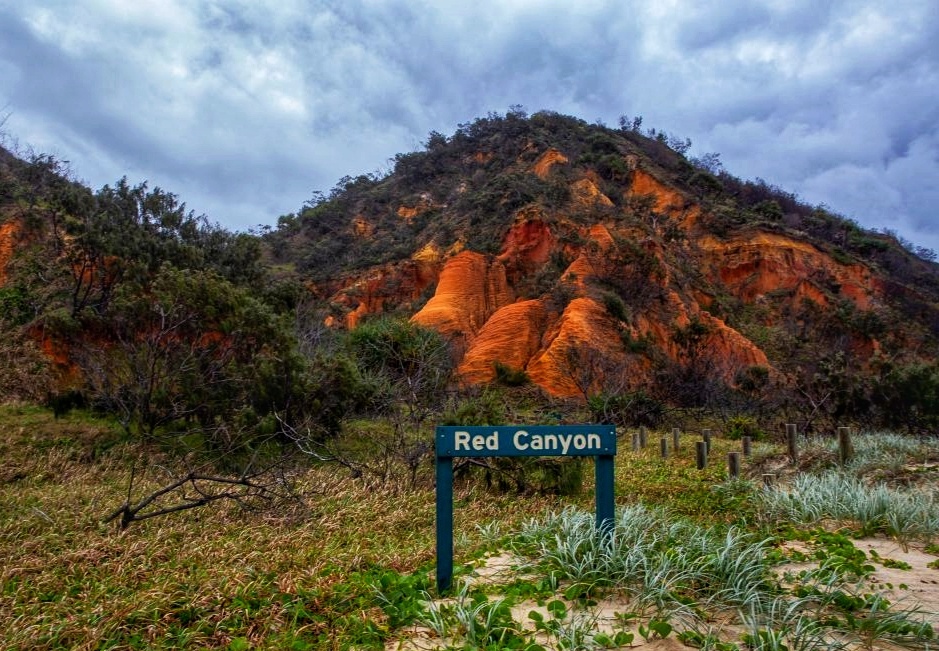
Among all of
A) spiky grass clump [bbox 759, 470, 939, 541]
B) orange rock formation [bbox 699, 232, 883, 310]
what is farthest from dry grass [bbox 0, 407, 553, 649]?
orange rock formation [bbox 699, 232, 883, 310]

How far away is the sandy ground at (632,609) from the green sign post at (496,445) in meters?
0.41

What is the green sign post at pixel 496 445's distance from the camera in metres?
4.35

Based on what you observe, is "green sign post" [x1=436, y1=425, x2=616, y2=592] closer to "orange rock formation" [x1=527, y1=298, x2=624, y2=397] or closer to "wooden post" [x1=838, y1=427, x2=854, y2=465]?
"wooden post" [x1=838, y1=427, x2=854, y2=465]

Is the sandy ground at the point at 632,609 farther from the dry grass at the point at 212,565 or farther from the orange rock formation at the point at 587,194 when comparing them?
the orange rock formation at the point at 587,194

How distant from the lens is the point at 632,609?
3660 millimetres

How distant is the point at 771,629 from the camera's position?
330 centimetres

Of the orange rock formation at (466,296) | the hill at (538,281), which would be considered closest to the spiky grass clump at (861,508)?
the hill at (538,281)

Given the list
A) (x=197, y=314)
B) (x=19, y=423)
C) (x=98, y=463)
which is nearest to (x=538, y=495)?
(x=98, y=463)

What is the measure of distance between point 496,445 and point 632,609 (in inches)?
53.0

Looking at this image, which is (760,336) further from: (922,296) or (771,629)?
(771,629)

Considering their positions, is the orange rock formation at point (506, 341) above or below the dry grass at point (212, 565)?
above

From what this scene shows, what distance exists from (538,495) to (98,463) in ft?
24.5

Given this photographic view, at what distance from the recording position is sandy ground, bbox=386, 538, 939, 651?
3.43 meters

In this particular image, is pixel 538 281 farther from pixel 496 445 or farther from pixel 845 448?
pixel 496 445
